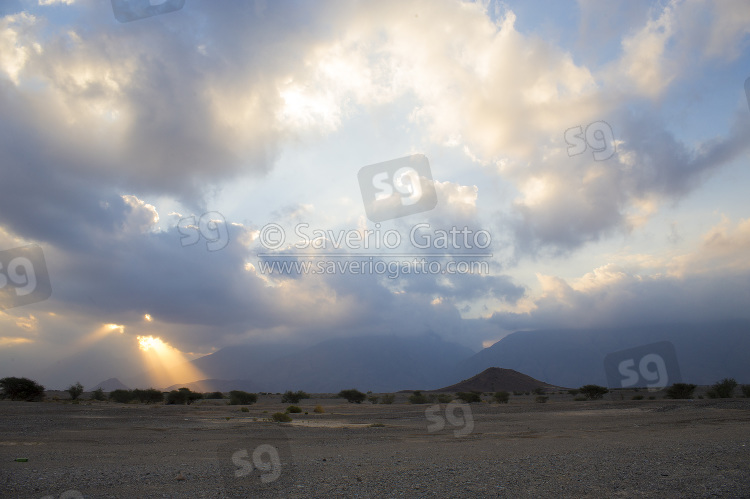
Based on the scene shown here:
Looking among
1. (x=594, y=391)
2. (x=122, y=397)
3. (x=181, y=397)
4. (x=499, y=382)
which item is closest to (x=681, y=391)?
(x=594, y=391)

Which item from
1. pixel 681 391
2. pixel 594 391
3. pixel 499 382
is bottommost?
pixel 681 391

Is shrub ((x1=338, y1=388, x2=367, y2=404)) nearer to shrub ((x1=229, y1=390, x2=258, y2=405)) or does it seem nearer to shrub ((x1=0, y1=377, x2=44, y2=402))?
shrub ((x1=229, y1=390, x2=258, y2=405))

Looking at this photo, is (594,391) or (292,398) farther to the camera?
(292,398)

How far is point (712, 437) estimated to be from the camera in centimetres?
1492

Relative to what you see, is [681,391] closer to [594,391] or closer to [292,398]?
[594,391]

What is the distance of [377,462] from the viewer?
A: 11430 millimetres

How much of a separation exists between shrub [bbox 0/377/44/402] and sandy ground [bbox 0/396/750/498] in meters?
33.5

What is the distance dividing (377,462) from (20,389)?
53692 millimetres

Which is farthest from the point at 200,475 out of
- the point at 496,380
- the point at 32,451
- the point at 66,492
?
the point at 496,380

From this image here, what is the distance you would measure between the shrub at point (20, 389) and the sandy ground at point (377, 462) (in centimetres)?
3347

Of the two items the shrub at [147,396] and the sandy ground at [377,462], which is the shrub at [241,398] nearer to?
the shrub at [147,396]

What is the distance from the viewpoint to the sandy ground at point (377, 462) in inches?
316

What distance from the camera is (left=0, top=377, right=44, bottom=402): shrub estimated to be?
1821 inches

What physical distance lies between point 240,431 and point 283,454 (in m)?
8.34
